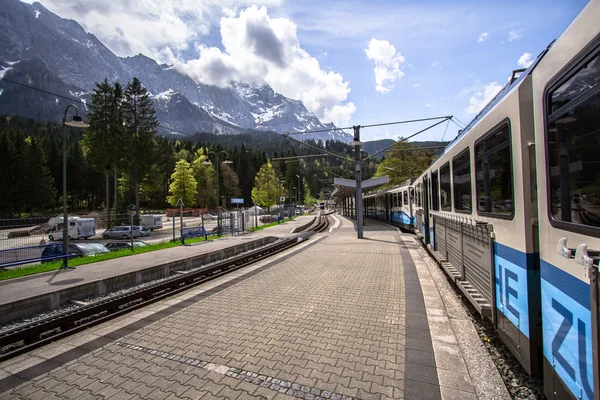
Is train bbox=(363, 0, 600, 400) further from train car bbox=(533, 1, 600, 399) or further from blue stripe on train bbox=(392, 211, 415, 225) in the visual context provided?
blue stripe on train bbox=(392, 211, 415, 225)

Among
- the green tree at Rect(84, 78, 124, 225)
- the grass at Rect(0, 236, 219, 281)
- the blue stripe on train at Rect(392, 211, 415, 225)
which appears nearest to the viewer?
the grass at Rect(0, 236, 219, 281)

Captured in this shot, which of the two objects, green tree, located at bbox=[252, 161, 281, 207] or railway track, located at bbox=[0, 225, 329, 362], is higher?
green tree, located at bbox=[252, 161, 281, 207]

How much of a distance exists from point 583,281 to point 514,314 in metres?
1.60

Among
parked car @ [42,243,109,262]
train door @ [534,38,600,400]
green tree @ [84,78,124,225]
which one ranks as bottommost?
parked car @ [42,243,109,262]

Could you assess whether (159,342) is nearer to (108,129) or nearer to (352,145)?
(352,145)

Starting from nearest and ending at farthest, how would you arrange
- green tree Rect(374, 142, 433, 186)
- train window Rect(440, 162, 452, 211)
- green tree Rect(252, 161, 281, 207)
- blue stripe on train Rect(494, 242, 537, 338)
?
blue stripe on train Rect(494, 242, 537, 338)
train window Rect(440, 162, 452, 211)
green tree Rect(374, 142, 433, 186)
green tree Rect(252, 161, 281, 207)

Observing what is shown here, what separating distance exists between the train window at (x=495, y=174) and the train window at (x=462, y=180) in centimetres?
54

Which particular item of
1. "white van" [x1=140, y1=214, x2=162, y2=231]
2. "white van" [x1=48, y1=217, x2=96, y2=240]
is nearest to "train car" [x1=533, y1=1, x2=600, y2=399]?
"white van" [x1=48, y1=217, x2=96, y2=240]

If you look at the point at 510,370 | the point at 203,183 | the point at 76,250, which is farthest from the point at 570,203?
the point at 203,183

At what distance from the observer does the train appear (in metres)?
2.19

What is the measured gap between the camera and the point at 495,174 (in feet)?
13.9

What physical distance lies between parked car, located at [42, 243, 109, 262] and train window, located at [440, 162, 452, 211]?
12859 mm

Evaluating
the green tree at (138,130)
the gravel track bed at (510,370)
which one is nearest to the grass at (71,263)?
the gravel track bed at (510,370)

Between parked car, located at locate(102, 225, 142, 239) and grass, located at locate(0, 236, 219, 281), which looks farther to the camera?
parked car, located at locate(102, 225, 142, 239)
